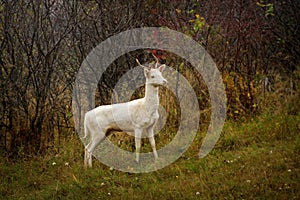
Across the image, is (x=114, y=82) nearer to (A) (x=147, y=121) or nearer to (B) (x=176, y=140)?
(B) (x=176, y=140)

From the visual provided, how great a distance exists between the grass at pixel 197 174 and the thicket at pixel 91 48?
66cm

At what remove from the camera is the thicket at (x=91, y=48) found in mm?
7527

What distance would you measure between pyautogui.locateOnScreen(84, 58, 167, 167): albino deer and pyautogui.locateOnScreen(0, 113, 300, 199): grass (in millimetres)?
470

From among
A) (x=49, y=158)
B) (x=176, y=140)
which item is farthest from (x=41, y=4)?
(x=176, y=140)

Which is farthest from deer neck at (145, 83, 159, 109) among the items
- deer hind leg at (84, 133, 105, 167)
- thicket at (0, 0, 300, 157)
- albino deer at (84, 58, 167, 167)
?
thicket at (0, 0, 300, 157)

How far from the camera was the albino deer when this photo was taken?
20.2 ft

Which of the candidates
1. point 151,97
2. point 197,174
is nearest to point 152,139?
point 151,97

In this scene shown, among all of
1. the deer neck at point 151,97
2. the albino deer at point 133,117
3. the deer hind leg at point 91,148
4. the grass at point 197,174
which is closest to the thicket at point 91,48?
the grass at point 197,174

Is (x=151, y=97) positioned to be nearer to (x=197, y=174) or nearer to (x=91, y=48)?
(x=197, y=174)

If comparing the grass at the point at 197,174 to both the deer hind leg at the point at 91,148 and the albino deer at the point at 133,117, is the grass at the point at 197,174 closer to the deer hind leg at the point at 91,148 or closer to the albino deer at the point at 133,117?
the deer hind leg at the point at 91,148

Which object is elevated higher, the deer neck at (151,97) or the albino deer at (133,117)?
the deer neck at (151,97)

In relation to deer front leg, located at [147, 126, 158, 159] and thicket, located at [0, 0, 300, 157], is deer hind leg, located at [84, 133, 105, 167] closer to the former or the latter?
deer front leg, located at [147, 126, 158, 159]

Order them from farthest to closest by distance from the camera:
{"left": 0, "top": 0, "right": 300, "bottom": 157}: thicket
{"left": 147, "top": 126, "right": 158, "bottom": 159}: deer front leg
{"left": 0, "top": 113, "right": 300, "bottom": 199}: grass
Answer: {"left": 0, "top": 0, "right": 300, "bottom": 157}: thicket, {"left": 147, "top": 126, "right": 158, "bottom": 159}: deer front leg, {"left": 0, "top": 113, "right": 300, "bottom": 199}: grass

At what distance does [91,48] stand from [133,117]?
267 cm
